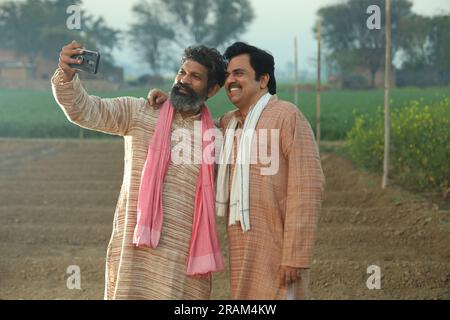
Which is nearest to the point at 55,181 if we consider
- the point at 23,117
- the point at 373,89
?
the point at 23,117

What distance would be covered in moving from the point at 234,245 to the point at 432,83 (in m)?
11.6

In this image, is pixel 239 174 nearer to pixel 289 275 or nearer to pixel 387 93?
pixel 289 275

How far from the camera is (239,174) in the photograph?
2.84m

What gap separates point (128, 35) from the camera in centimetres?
1975

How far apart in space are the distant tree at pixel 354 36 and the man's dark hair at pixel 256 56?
1188 cm

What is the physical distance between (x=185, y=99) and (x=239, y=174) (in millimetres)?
356

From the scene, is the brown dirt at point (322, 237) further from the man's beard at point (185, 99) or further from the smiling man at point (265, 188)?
the man's beard at point (185, 99)

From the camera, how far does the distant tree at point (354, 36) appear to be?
14867 mm

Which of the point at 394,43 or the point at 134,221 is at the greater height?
A: the point at 394,43

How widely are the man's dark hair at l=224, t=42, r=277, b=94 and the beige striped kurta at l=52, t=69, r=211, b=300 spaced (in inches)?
12.5

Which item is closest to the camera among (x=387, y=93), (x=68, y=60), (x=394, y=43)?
(x=68, y=60)

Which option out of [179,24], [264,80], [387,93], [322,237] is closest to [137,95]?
[179,24]

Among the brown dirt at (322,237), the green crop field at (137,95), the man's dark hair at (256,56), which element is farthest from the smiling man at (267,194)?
the green crop field at (137,95)

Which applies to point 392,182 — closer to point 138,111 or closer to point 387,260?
point 387,260
